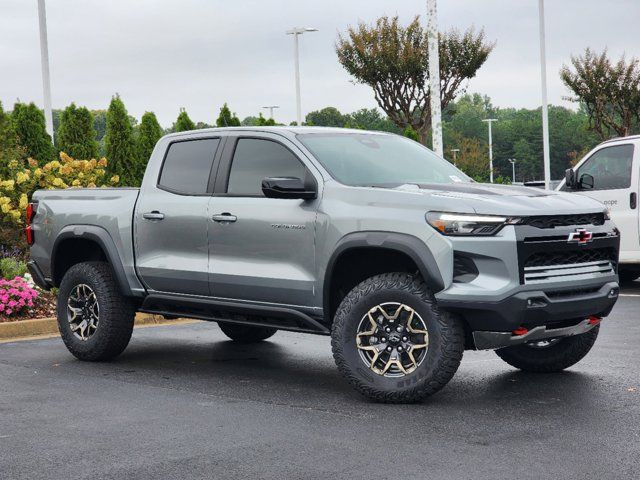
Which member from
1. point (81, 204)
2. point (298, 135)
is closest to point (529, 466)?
point (298, 135)

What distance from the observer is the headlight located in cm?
669

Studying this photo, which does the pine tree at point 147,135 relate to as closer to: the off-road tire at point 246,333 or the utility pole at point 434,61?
the utility pole at point 434,61

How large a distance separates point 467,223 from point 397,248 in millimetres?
510

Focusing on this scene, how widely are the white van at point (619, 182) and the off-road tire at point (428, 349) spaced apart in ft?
23.6

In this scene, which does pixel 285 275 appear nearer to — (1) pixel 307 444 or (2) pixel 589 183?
(1) pixel 307 444

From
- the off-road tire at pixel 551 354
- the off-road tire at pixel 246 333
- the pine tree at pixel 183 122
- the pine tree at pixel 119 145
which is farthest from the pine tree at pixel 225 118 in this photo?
the off-road tire at pixel 551 354

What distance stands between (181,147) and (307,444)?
12.2 ft

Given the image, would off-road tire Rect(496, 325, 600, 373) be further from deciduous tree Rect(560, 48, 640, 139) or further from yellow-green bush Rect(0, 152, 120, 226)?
deciduous tree Rect(560, 48, 640, 139)

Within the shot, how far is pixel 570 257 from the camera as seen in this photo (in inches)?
277

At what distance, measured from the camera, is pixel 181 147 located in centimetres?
889

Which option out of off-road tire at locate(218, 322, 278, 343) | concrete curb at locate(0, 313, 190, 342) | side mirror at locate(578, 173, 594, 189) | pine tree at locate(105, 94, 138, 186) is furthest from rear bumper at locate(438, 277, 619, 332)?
pine tree at locate(105, 94, 138, 186)

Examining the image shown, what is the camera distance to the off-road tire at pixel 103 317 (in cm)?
897

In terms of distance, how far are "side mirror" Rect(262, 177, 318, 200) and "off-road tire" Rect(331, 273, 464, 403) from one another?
0.80m

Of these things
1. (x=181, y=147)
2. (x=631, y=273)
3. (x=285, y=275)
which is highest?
(x=181, y=147)
